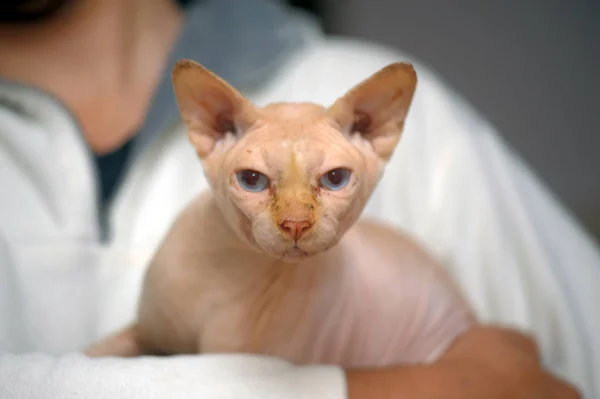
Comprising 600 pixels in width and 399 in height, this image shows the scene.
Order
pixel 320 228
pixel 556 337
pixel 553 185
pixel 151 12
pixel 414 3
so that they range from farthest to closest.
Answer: pixel 553 185
pixel 414 3
pixel 151 12
pixel 556 337
pixel 320 228

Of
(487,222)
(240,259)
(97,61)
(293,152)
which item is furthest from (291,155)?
(97,61)

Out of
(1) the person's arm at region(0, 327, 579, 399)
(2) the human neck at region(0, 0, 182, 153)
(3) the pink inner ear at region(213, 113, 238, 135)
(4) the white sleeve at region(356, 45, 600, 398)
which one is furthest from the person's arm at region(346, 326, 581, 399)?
(2) the human neck at region(0, 0, 182, 153)

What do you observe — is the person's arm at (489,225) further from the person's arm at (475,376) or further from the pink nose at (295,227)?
the pink nose at (295,227)

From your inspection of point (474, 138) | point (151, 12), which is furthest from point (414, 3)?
point (151, 12)

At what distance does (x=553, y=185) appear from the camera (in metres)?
1.04

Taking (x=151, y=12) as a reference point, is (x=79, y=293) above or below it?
below

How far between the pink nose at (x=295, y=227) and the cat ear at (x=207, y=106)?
7cm

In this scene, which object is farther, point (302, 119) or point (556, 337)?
point (556, 337)

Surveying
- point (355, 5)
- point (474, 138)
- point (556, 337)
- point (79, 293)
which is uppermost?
point (355, 5)

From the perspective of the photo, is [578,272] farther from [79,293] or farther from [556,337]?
[79,293]

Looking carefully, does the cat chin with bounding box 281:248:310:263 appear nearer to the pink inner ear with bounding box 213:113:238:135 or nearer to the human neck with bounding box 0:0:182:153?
the pink inner ear with bounding box 213:113:238:135

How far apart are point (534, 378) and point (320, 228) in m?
0.32

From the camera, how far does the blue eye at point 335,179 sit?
0.29 metres

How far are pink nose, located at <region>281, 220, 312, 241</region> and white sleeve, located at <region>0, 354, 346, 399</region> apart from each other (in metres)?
0.15
